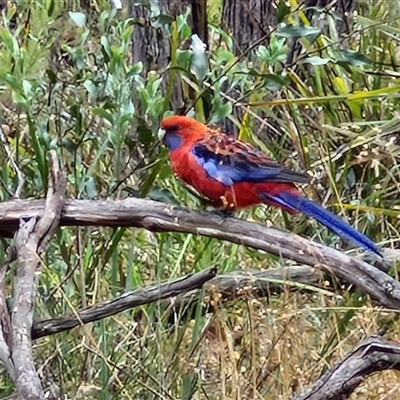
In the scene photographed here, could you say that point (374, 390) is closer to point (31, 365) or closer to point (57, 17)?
point (31, 365)

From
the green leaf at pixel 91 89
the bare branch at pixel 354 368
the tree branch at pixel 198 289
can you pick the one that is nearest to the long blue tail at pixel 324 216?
the tree branch at pixel 198 289

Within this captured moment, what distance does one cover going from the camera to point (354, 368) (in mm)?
1876

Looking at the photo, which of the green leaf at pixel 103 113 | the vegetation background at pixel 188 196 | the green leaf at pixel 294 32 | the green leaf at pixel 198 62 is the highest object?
the green leaf at pixel 294 32

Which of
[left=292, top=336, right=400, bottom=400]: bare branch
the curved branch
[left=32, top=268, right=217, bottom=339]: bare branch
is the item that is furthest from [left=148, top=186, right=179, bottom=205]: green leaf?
[left=292, top=336, right=400, bottom=400]: bare branch

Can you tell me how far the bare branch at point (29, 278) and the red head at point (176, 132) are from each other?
1.27 ft

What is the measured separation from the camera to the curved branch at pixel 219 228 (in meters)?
2.02

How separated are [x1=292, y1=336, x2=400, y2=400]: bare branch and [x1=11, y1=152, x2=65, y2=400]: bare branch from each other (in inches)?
19.1

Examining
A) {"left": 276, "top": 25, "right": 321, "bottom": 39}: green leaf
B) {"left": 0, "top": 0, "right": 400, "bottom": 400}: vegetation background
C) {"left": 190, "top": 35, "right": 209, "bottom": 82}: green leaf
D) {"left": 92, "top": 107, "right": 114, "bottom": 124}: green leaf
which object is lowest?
{"left": 0, "top": 0, "right": 400, "bottom": 400}: vegetation background

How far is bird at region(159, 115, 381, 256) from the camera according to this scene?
232 cm

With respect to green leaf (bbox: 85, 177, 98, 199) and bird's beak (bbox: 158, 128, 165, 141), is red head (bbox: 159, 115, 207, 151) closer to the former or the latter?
bird's beak (bbox: 158, 128, 165, 141)

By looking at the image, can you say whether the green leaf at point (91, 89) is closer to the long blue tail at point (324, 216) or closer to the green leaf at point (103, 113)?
the green leaf at point (103, 113)

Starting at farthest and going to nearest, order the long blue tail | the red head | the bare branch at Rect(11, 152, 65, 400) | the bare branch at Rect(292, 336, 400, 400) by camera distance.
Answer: the red head < the long blue tail < the bare branch at Rect(292, 336, 400, 400) < the bare branch at Rect(11, 152, 65, 400)

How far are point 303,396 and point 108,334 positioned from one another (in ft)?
2.40

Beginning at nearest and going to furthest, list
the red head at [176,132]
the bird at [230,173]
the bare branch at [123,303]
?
1. the bare branch at [123,303]
2. the bird at [230,173]
3. the red head at [176,132]
